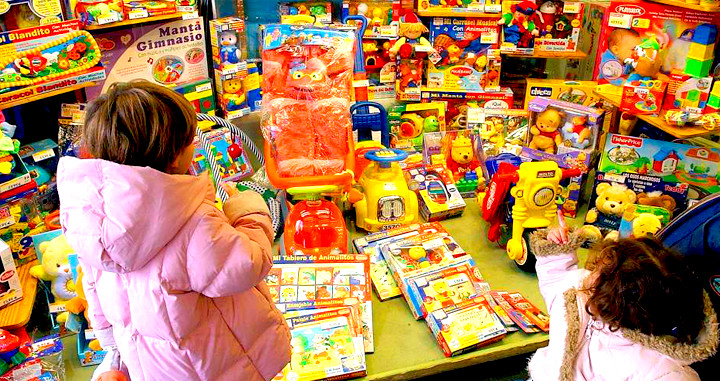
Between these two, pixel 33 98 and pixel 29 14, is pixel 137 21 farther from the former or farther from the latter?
pixel 33 98

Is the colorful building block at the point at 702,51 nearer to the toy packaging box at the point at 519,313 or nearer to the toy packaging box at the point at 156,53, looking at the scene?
the toy packaging box at the point at 519,313

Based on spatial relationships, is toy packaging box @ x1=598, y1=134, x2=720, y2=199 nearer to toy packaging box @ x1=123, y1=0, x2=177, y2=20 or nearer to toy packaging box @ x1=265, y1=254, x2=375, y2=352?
toy packaging box @ x1=265, y1=254, x2=375, y2=352

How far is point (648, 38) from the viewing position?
2.75m

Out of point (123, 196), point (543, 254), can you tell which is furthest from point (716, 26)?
point (123, 196)

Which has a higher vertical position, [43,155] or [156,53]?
[156,53]

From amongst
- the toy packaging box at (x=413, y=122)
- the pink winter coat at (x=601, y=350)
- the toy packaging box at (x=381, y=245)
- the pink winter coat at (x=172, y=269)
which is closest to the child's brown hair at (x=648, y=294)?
the pink winter coat at (x=601, y=350)

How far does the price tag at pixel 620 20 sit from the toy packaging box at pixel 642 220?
2.82 ft

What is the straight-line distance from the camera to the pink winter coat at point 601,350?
4.84ft

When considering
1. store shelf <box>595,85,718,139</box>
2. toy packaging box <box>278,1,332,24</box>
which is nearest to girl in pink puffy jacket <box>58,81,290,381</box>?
store shelf <box>595,85,718,139</box>

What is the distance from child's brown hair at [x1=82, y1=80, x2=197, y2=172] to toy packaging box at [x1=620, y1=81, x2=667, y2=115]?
2157 mm

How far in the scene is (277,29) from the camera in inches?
112

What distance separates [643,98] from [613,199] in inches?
18.4

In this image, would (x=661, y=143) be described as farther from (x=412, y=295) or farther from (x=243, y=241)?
(x=243, y=241)

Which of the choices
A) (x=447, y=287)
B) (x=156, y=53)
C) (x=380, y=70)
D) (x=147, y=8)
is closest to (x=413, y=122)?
(x=380, y=70)
